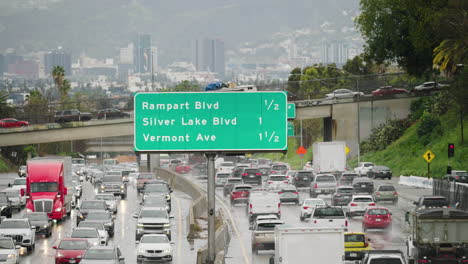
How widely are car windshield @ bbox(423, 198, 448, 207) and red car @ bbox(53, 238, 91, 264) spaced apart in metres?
21.6

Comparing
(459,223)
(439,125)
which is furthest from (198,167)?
(459,223)

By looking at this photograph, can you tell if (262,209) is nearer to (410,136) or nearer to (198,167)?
(410,136)

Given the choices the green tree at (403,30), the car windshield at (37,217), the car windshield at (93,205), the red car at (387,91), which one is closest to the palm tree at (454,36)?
the green tree at (403,30)

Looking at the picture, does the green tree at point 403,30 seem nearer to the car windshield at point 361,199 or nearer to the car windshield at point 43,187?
the car windshield at point 361,199

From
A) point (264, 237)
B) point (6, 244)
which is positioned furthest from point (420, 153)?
point (6, 244)

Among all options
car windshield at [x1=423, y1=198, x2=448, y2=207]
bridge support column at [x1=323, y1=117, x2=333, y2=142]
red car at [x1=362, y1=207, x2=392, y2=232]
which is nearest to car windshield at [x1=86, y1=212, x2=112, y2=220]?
red car at [x1=362, y1=207, x2=392, y2=232]

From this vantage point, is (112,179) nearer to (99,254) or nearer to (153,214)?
(153,214)

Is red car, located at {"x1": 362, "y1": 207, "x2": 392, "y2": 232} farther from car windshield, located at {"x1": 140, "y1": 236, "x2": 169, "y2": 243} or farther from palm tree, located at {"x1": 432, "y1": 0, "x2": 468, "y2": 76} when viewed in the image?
palm tree, located at {"x1": 432, "y1": 0, "x2": 468, "y2": 76}

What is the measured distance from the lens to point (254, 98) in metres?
27.5

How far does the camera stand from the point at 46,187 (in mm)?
58156

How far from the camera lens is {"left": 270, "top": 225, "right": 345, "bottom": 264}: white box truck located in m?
25.3

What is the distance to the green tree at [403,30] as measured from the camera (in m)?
89.9

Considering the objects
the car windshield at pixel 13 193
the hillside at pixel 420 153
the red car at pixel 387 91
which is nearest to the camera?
the car windshield at pixel 13 193

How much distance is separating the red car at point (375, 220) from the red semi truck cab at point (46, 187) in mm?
→ 20994
